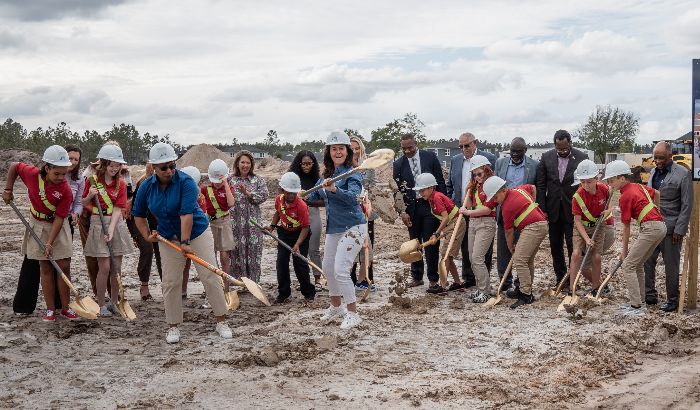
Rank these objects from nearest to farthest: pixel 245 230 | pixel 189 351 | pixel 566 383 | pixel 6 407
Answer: pixel 6 407 < pixel 566 383 < pixel 189 351 < pixel 245 230

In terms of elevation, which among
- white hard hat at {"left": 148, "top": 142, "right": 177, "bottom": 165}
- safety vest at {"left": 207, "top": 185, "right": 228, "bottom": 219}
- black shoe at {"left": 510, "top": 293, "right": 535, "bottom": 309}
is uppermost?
white hard hat at {"left": 148, "top": 142, "right": 177, "bottom": 165}

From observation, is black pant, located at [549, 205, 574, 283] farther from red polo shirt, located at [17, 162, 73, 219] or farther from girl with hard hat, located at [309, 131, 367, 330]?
red polo shirt, located at [17, 162, 73, 219]

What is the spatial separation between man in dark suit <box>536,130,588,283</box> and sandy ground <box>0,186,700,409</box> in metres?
1.05

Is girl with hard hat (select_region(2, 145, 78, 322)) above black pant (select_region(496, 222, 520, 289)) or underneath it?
above

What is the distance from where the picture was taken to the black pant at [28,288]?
24.7 feet

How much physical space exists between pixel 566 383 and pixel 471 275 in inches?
157

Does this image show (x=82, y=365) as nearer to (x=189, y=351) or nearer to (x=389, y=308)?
(x=189, y=351)

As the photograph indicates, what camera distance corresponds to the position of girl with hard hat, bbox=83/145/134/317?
24.2 ft

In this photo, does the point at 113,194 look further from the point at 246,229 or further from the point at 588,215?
the point at 588,215

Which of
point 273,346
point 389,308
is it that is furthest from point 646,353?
point 273,346

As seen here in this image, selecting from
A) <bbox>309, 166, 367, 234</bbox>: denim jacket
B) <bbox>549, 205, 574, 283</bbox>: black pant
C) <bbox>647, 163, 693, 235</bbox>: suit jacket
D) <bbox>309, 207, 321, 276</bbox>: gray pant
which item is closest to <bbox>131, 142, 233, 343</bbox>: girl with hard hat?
<bbox>309, 166, 367, 234</bbox>: denim jacket

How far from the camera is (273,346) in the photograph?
21.1ft

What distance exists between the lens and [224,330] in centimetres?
685

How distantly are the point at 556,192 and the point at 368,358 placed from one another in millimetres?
3859
